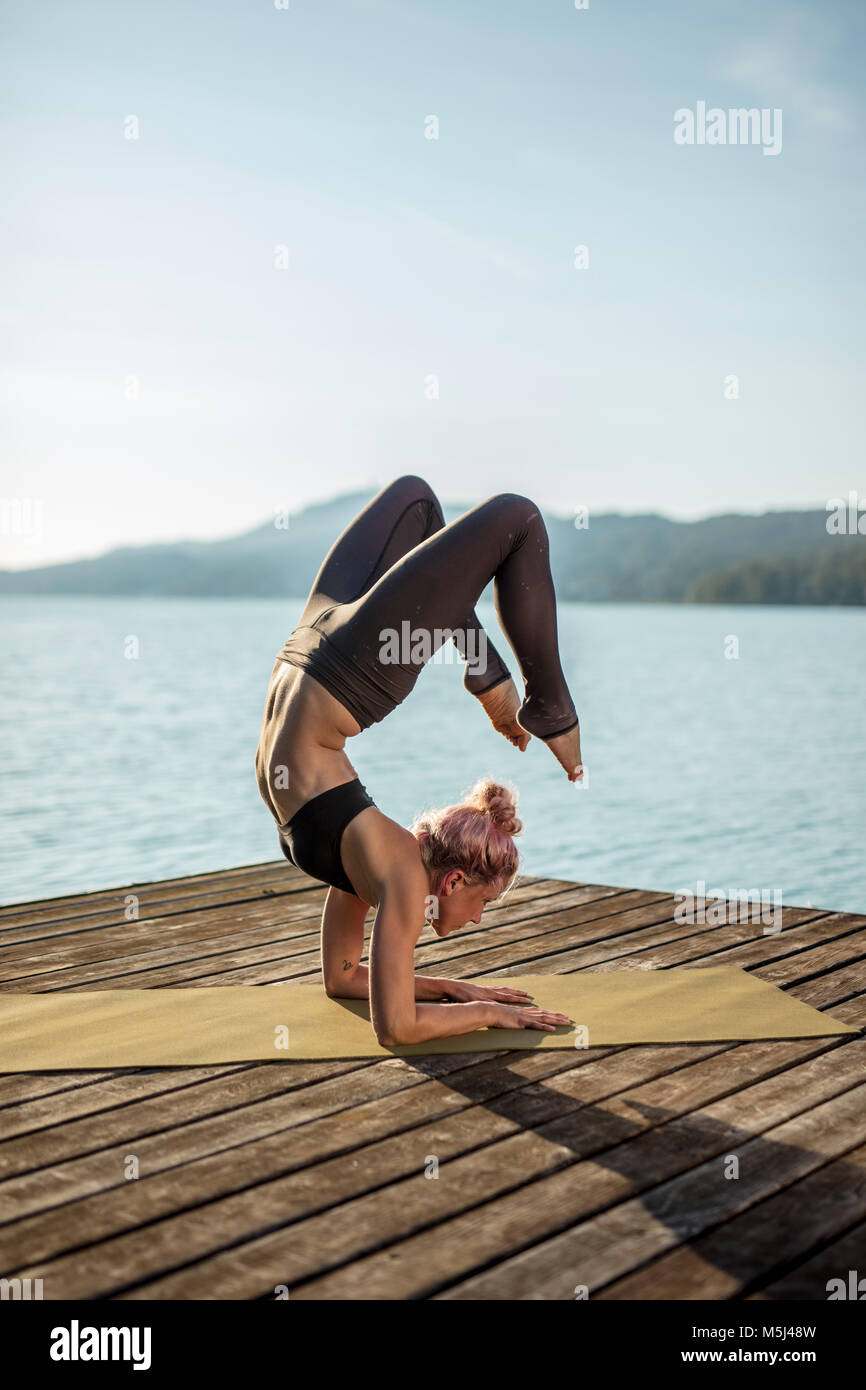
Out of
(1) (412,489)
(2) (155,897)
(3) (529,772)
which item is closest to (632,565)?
(3) (529,772)

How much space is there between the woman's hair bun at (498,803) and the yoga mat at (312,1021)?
490mm

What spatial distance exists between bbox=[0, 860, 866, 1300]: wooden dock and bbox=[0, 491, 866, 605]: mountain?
40.5m

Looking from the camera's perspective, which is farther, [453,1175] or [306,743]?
[306,743]

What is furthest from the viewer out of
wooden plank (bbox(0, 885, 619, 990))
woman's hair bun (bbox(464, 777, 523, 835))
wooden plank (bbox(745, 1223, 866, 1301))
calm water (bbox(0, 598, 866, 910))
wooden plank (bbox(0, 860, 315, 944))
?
calm water (bbox(0, 598, 866, 910))

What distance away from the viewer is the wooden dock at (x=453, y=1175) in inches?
67.9

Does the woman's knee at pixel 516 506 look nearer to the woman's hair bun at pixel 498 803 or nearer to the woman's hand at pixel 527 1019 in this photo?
the woman's hair bun at pixel 498 803

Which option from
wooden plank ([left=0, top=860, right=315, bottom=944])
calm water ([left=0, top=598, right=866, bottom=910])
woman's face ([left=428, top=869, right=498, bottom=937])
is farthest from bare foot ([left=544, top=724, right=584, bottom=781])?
calm water ([left=0, top=598, right=866, bottom=910])

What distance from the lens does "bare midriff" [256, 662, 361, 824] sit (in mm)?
2801

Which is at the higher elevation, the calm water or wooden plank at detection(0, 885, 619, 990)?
wooden plank at detection(0, 885, 619, 990)

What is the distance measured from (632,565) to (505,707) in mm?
55945

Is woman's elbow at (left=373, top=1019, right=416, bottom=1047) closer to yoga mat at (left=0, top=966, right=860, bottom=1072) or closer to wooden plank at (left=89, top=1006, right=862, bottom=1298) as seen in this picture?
yoga mat at (left=0, top=966, right=860, bottom=1072)

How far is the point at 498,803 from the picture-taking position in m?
2.92

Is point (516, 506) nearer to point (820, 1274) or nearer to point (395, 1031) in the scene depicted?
point (395, 1031)

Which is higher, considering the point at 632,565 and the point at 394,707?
the point at 632,565
